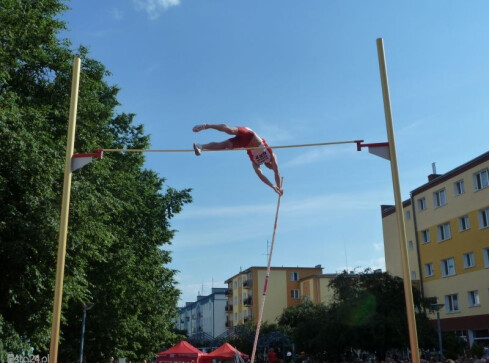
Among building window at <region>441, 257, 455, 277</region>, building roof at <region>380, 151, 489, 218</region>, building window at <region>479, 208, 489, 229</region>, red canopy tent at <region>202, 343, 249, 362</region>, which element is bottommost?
red canopy tent at <region>202, 343, 249, 362</region>

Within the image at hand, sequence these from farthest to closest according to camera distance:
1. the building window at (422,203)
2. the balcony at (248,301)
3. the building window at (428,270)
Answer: the balcony at (248,301) → the building window at (422,203) → the building window at (428,270)

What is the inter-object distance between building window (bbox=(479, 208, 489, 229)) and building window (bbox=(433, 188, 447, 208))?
361 centimetres

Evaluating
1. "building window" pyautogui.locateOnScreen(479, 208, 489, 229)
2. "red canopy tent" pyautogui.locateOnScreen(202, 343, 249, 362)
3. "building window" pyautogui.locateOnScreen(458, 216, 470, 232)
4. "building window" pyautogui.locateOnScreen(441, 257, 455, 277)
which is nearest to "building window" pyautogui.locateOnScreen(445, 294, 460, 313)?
"building window" pyautogui.locateOnScreen(441, 257, 455, 277)

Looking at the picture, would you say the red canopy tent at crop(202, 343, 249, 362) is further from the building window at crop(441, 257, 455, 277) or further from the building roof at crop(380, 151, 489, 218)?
the building roof at crop(380, 151, 489, 218)

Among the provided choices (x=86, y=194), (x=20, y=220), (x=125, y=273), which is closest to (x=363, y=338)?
(x=125, y=273)

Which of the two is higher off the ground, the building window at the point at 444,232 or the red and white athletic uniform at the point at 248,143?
the building window at the point at 444,232

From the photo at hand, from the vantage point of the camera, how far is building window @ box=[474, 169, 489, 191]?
30.8m

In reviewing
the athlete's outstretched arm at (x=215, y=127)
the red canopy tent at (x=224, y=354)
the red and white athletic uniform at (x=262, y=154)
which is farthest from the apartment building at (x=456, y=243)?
the athlete's outstretched arm at (x=215, y=127)

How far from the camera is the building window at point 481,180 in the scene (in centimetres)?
3078

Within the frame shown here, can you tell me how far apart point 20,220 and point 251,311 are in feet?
208

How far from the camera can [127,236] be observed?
21156mm

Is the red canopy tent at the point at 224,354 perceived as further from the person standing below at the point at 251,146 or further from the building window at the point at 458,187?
the person standing below at the point at 251,146

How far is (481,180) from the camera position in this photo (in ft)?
102

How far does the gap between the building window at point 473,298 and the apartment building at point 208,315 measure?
2276 inches
